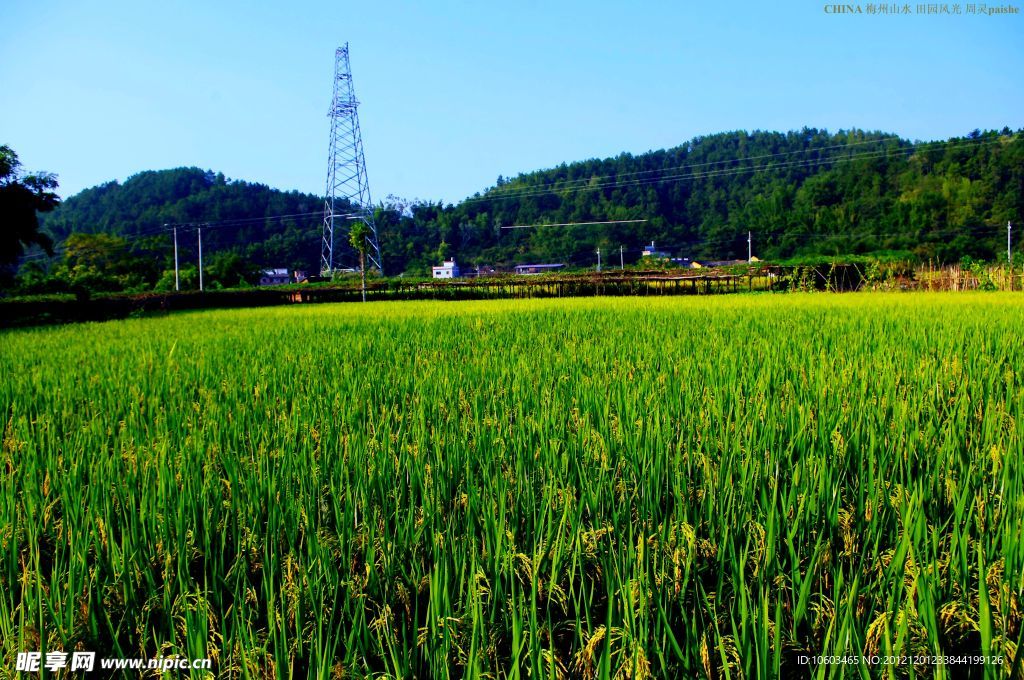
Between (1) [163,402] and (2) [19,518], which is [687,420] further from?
(1) [163,402]

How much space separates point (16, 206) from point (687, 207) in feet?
199

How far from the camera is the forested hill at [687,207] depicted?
168 feet

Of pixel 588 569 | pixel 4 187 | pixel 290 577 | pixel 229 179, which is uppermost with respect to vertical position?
pixel 229 179

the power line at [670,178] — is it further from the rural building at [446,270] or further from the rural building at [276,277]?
the rural building at [276,277]

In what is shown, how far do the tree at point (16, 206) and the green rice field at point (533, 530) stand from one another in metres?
21.4

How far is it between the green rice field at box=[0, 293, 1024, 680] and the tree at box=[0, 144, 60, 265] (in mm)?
21370

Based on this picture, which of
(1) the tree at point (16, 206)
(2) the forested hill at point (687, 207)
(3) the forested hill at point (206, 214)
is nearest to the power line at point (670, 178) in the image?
(2) the forested hill at point (687, 207)

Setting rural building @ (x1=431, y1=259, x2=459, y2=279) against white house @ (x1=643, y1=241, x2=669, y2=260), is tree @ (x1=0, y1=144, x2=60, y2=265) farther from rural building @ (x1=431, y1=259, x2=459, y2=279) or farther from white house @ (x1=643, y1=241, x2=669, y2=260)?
white house @ (x1=643, y1=241, x2=669, y2=260)

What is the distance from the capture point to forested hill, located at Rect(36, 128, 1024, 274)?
5109 cm

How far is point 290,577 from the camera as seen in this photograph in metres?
1.25

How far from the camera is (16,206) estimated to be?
2072 centimetres

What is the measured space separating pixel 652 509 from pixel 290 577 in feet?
2.78

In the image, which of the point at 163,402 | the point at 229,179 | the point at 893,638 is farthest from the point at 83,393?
the point at 229,179

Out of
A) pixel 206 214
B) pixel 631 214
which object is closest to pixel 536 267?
pixel 631 214
